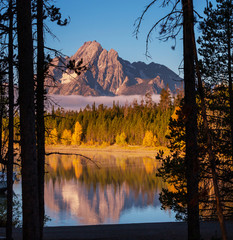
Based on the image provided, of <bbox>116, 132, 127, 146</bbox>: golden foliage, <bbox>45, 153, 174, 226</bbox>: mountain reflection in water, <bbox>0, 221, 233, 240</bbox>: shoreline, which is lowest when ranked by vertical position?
<bbox>45, 153, 174, 226</bbox>: mountain reflection in water

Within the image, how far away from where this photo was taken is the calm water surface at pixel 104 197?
27.3 m

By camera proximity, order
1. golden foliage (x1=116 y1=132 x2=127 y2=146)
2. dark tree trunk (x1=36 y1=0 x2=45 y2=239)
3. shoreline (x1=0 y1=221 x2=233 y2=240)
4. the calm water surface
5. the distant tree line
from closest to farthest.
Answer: dark tree trunk (x1=36 y1=0 x2=45 y2=239)
shoreline (x1=0 y1=221 x2=233 y2=240)
the calm water surface
the distant tree line
golden foliage (x1=116 y1=132 x2=127 y2=146)

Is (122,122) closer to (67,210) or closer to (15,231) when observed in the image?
(67,210)

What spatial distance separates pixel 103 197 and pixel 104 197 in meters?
0.17

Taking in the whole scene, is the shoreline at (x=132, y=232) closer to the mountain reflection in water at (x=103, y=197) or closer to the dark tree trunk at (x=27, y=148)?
the dark tree trunk at (x=27, y=148)

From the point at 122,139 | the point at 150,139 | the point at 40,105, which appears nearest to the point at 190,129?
the point at 40,105

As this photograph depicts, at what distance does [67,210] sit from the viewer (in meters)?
29.8

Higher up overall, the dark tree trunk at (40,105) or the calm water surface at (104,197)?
the dark tree trunk at (40,105)

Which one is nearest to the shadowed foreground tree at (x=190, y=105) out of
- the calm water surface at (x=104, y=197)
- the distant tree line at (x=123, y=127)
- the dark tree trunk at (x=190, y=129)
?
the dark tree trunk at (x=190, y=129)

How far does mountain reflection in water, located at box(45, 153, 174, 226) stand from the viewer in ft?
90.7

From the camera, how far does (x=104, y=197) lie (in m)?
35.6

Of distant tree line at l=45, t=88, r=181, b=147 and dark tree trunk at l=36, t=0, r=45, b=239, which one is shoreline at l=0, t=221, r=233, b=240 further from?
distant tree line at l=45, t=88, r=181, b=147

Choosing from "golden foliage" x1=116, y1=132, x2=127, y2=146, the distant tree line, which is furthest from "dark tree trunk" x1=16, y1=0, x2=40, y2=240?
"golden foliage" x1=116, y1=132, x2=127, y2=146

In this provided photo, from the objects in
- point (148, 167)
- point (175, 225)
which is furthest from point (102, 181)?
point (175, 225)
